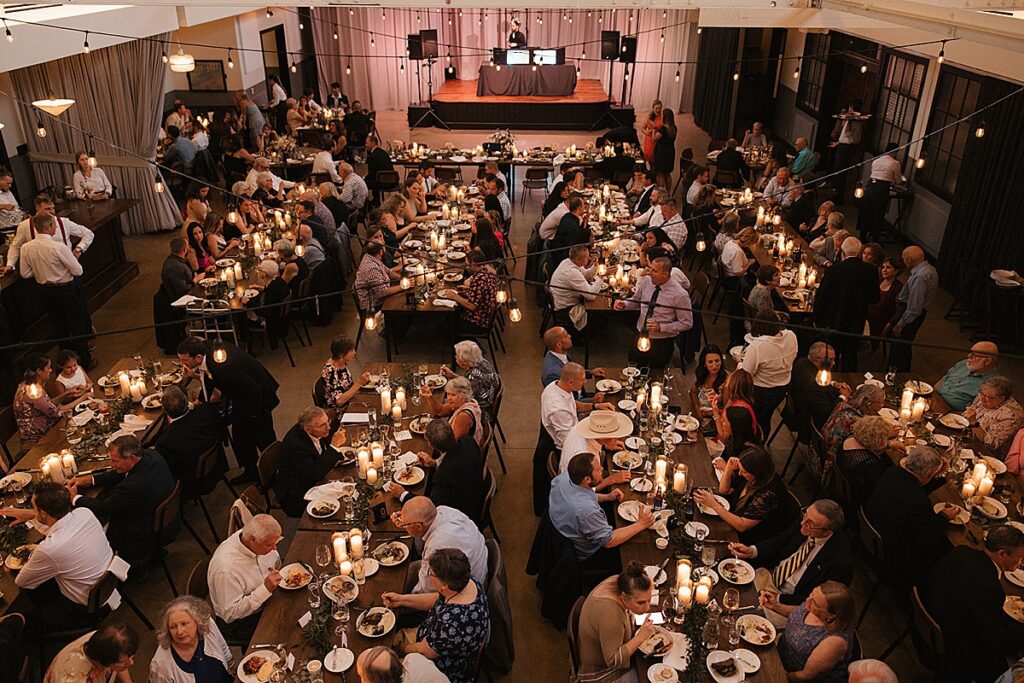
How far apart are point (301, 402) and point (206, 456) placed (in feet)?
7.41

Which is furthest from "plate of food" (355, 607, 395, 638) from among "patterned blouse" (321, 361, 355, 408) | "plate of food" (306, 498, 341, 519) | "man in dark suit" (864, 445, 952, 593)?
"man in dark suit" (864, 445, 952, 593)

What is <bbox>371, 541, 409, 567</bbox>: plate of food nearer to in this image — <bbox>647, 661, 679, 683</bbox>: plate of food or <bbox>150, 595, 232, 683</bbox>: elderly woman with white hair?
<bbox>150, 595, 232, 683</bbox>: elderly woman with white hair

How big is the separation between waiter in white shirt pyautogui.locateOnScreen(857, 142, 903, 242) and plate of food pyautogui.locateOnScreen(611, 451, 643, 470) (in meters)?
7.62

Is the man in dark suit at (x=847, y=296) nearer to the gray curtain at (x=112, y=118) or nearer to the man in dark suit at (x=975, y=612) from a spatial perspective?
the man in dark suit at (x=975, y=612)

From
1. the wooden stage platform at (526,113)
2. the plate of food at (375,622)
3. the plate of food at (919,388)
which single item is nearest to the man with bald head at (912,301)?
the plate of food at (919,388)

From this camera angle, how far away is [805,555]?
4.64 metres

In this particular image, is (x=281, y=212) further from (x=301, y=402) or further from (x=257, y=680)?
(x=257, y=680)

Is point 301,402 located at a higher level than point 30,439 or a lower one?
lower

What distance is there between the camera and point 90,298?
9.95m

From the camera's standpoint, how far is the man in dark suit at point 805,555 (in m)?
4.46

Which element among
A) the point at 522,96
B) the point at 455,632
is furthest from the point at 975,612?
the point at 522,96

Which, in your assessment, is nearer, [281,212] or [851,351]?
[851,351]

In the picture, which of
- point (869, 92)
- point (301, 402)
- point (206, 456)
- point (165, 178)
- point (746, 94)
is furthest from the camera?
point (746, 94)

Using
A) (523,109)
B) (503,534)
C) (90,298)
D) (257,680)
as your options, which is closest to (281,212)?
(90,298)
